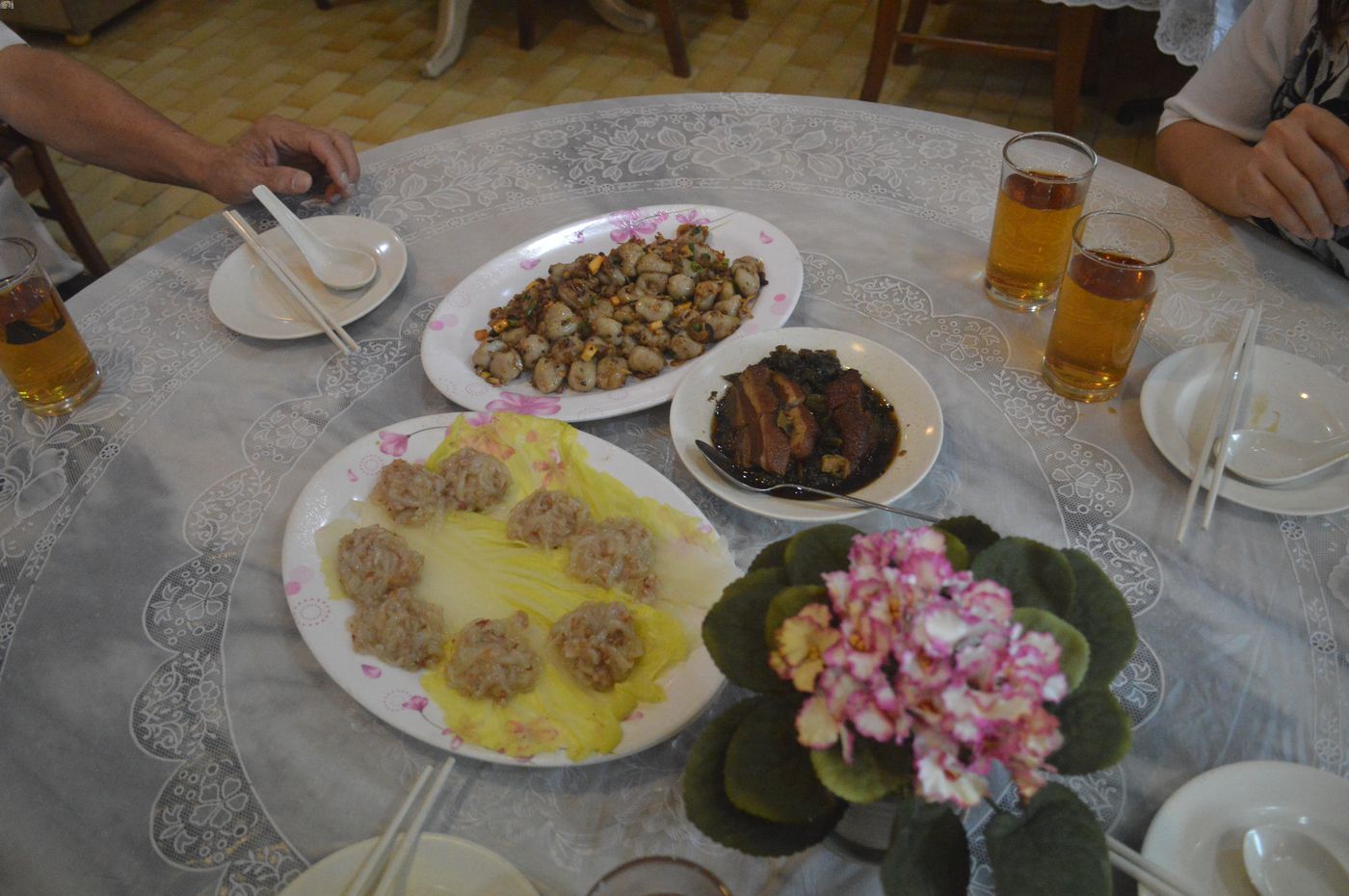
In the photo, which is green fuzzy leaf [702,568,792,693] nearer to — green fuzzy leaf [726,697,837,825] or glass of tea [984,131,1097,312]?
green fuzzy leaf [726,697,837,825]

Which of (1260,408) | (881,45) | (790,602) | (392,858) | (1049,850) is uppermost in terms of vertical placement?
(790,602)

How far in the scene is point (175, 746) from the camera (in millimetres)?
912

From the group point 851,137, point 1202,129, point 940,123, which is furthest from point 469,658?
point 1202,129

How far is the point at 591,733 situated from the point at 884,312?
80cm

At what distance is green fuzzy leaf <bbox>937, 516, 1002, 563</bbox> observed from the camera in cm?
71

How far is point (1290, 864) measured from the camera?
74 cm

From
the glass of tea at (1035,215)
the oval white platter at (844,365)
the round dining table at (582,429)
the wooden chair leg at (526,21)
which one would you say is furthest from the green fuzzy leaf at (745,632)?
the wooden chair leg at (526,21)

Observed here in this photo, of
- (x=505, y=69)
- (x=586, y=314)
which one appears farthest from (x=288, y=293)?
(x=505, y=69)

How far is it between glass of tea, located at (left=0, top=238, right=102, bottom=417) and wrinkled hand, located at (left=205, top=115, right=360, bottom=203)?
0.44 metres

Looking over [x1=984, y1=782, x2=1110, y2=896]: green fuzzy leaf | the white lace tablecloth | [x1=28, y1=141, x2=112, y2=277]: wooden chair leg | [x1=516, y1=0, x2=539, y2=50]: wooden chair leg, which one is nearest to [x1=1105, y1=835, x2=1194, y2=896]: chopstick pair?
[x1=984, y1=782, x2=1110, y2=896]: green fuzzy leaf

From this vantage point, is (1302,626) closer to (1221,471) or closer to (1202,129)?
(1221,471)

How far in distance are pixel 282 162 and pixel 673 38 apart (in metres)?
2.31

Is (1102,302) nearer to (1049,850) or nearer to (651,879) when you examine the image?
(1049,850)

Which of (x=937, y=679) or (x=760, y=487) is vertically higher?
(x=937, y=679)
